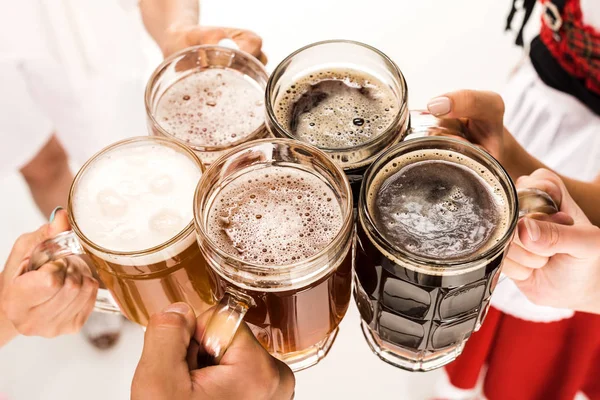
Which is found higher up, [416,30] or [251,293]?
[251,293]

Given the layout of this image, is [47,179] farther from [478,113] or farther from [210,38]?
[478,113]

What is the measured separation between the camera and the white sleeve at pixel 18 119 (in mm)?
1573

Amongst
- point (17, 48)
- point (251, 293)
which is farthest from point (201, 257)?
point (17, 48)

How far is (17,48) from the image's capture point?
157cm

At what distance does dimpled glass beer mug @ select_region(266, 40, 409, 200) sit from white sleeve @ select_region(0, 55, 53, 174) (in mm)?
1032

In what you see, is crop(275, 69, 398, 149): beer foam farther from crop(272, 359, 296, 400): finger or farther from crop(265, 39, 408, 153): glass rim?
crop(272, 359, 296, 400): finger

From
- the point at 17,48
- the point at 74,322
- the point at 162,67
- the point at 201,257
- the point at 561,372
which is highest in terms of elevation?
the point at 162,67

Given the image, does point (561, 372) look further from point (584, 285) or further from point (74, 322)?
point (74, 322)

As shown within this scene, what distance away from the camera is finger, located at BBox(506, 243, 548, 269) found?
909 mm

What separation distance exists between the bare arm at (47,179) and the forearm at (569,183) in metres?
1.11

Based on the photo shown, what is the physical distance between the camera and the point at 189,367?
623 millimetres

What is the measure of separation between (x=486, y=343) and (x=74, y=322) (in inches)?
29.5

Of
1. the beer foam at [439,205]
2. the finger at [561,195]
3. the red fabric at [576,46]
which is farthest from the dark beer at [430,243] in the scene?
the red fabric at [576,46]

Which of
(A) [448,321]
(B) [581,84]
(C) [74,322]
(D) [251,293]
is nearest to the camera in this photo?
(D) [251,293]
